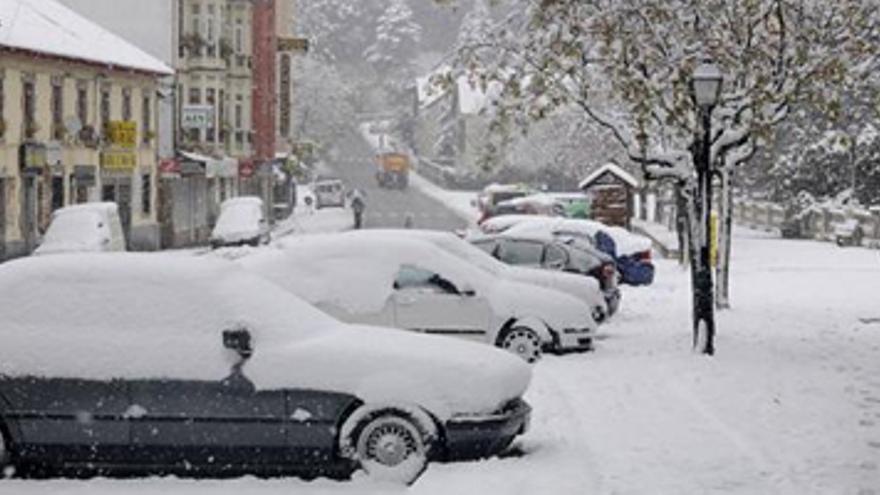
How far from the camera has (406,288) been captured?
15.5 meters

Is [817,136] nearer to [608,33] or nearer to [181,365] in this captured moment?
[608,33]

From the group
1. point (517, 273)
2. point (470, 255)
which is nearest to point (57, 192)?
point (517, 273)

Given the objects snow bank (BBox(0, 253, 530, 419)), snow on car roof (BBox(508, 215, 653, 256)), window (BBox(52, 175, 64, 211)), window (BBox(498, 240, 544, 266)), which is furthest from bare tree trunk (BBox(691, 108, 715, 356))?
window (BBox(52, 175, 64, 211))

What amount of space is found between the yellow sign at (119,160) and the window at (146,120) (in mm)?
1667

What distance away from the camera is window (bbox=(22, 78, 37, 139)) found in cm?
4006

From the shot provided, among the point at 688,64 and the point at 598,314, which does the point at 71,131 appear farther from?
the point at 688,64

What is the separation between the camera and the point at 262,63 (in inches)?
2586

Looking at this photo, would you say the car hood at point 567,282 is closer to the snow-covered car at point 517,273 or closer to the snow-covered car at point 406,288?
the snow-covered car at point 517,273

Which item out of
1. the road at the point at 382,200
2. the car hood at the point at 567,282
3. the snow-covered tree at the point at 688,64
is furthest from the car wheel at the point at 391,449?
the road at the point at 382,200

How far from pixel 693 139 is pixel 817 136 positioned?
116 ft

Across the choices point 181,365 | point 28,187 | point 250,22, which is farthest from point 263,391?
point 250,22

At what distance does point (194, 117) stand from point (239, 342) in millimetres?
45640

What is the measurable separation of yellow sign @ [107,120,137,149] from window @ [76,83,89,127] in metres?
1.60

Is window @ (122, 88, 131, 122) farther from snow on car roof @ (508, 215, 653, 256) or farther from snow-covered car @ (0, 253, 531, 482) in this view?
snow-covered car @ (0, 253, 531, 482)
